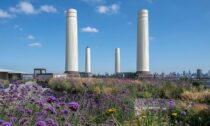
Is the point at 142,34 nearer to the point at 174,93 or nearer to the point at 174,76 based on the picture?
the point at 174,76

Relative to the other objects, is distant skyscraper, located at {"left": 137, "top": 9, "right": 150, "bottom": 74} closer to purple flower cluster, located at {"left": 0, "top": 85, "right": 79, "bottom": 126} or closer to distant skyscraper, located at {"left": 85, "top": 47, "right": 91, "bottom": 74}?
distant skyscraper, located at {"left": 85, "top": 47, "right": 91, "bottom": 74}

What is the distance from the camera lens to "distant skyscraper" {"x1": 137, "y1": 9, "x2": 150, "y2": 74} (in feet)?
68.2

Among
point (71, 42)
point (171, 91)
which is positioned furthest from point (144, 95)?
point (71, 42)

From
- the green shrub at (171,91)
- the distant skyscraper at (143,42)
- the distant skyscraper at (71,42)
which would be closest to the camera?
the green shrub at (171,91)

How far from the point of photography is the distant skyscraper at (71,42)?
71.2 feet

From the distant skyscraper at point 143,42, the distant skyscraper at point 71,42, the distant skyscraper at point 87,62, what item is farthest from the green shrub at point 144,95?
the distant skyscraper at point 87,62

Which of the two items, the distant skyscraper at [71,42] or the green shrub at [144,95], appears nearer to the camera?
the green shrub at [144,95]

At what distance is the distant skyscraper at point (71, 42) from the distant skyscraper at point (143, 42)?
3.97 m

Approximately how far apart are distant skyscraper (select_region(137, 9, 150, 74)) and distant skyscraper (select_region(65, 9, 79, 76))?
3968 millimetres

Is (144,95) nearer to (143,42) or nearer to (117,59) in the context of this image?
(143,42)

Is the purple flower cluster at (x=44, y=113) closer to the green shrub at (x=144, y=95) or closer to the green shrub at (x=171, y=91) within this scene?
the green shrub at (x=144, y=95)

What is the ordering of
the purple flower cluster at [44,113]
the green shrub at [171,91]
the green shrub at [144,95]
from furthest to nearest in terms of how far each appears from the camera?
the green shrub at [144,95]
the green shrub at [171,91]
the purple flower cluster at [44,113]

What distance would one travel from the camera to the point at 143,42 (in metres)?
20.8

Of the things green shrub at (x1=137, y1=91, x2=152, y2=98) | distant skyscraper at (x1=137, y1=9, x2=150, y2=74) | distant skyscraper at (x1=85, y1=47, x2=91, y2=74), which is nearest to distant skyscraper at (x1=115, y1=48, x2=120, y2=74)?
distant skyscraper at (x1=85, y1=47, x2=91, y2=74)
